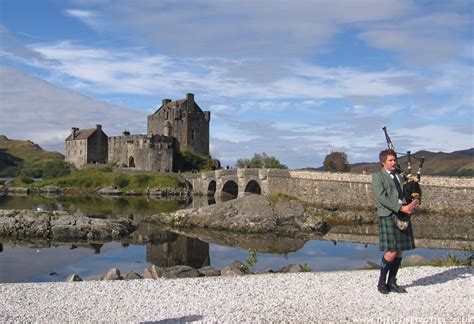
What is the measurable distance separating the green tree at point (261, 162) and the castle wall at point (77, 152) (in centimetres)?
2229

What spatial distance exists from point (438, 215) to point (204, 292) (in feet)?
93.6

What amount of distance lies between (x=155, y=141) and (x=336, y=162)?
74.8 ft

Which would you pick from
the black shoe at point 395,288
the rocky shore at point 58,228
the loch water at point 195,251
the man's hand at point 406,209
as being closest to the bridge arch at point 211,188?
the loch water at point 195,251

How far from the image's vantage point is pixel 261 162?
235 ft

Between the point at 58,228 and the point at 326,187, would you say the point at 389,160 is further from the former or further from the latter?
the point at 326,187

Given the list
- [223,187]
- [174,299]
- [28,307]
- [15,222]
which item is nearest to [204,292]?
[174,299]

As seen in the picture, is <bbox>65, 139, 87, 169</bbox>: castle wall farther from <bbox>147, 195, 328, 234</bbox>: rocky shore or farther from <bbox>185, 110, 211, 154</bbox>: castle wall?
<bbox>147, 195, 328, 234</bbox>: rocky shore

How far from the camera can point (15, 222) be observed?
27.8 metres

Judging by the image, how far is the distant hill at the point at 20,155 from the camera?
147650mm

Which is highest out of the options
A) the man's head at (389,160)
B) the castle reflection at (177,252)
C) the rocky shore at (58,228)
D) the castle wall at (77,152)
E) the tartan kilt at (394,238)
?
the castle wall at (77,152)

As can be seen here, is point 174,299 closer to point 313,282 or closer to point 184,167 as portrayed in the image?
point 313,282

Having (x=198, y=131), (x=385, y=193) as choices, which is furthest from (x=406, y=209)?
(x=198, y=131)

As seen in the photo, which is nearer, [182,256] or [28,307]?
[28,307]

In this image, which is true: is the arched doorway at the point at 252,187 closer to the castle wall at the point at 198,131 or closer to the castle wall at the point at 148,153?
the castle wall at the point at 148,153
